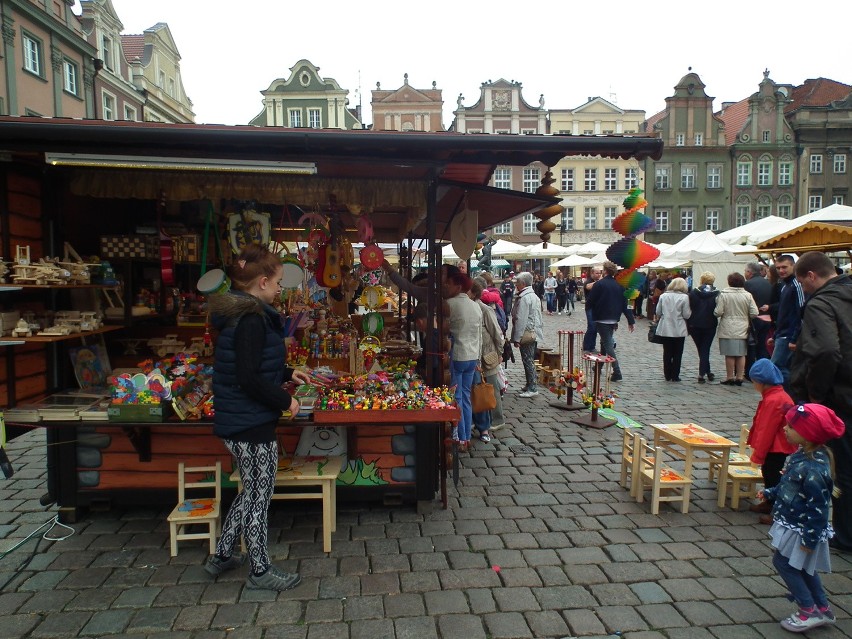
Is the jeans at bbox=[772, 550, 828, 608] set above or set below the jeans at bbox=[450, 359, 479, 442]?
below

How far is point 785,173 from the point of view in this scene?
4097cm

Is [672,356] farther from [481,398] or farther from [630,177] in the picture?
[630,177]

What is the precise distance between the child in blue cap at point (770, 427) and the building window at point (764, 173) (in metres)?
45.2

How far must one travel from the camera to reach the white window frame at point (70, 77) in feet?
69.7

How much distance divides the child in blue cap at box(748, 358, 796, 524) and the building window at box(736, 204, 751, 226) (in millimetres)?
44566

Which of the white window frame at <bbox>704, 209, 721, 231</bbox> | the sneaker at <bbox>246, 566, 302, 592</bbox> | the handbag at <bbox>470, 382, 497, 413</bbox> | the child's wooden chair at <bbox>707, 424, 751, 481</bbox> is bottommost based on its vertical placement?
the sneaker at <bbox>246, 566, 302, 592</bbox>

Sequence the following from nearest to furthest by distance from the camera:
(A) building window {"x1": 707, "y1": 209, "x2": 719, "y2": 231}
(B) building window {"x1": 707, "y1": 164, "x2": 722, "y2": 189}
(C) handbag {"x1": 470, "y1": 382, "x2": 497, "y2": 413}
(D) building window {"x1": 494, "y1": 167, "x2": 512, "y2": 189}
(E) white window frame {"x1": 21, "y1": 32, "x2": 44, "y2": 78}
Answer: (C) handbag {"x1": 470, "y1": 382, "x2": 497, "y2": 413} < (E) white window frame {"x1": 21, "y1": 32, "x2": 44, "y2": 78} < (B) building window {"x1": 707, "y1": 164, "x2": 722, "y2": 189} < (A) building window {"x1": 707, "y1": 209, "x2": 719, "y2": 231} < (D) building window {"x1": 494, "y1": 167, "x2": 512, "y2": 189}

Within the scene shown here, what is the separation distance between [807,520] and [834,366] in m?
1.19

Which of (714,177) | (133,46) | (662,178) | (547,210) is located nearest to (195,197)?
(547,210)

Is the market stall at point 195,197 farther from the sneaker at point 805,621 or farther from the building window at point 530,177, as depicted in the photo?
the building window at point 530,177

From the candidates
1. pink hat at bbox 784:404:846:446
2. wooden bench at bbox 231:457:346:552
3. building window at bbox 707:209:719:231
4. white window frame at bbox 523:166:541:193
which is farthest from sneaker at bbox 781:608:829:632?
building window at bbox 707:209:719:231

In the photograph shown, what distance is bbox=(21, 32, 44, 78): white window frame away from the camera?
18938 millimetres

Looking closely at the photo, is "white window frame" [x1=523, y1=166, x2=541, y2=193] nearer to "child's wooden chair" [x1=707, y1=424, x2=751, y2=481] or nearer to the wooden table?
"child's wooden chair" [x1=707, y1=424, x2=751, y2=481]

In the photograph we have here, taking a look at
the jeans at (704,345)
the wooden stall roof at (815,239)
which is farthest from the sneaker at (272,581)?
the wooden stall roof at (815,239)
